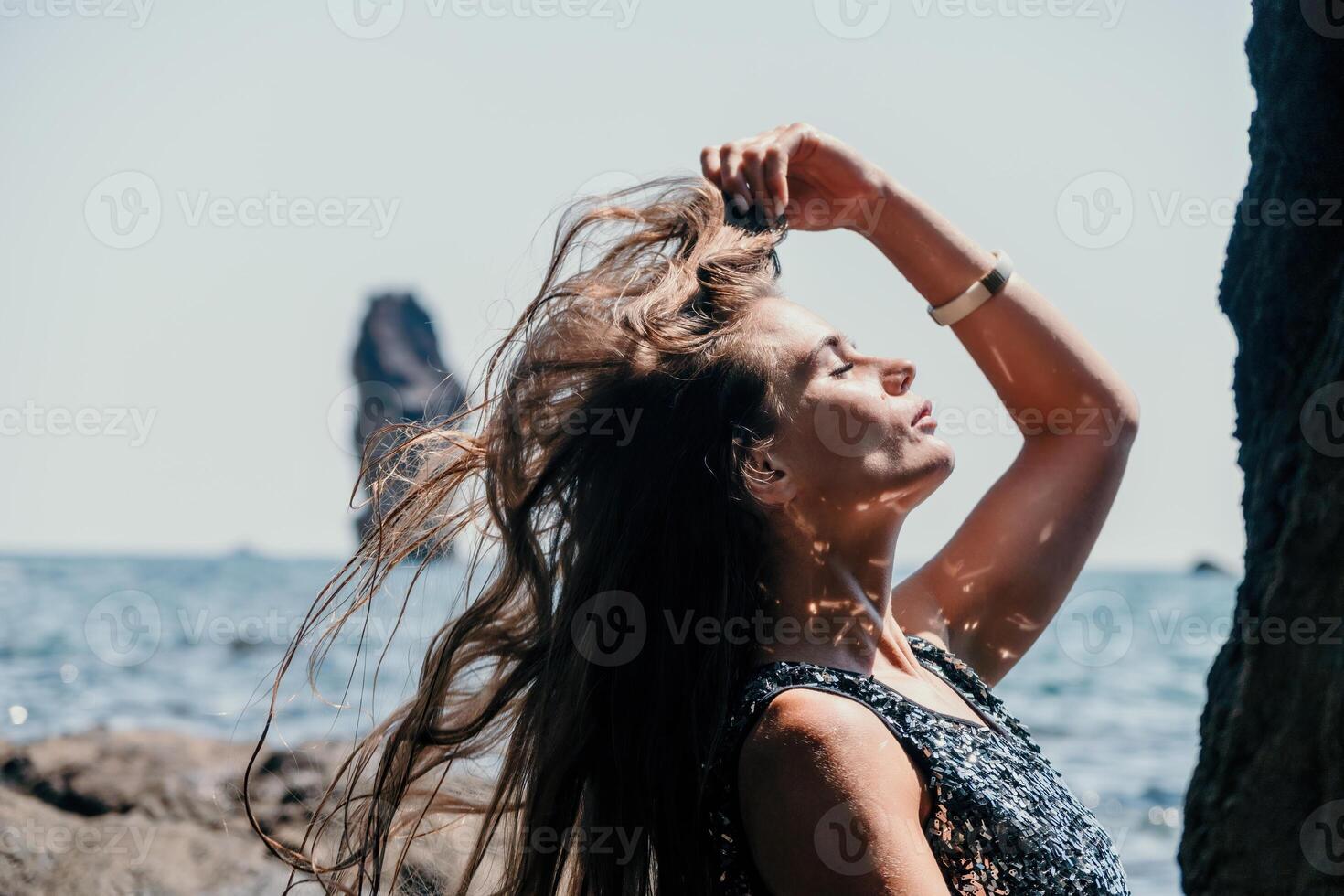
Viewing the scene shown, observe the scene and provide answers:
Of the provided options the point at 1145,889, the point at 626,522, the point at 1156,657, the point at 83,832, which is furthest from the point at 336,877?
the point at 1156,657

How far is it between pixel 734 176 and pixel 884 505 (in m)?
0.76

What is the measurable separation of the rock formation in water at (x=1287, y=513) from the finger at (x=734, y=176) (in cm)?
97

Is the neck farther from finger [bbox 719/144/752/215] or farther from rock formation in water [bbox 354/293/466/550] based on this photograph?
rock formation in water [bbox 354/293/466/550]

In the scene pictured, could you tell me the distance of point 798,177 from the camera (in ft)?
8.46

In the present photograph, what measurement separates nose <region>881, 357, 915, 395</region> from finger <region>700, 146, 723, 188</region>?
55 cm

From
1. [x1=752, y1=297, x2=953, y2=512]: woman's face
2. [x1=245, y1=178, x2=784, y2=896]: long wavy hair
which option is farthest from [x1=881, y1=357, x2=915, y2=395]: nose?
[x1=245, y1=178, x2=784, y2=896]: long wavy hair

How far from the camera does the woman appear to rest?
1.84 metres

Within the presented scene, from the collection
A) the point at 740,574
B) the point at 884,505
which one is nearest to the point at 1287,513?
the point at 884,505

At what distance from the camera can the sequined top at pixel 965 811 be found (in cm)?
182

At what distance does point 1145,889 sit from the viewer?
6.47m

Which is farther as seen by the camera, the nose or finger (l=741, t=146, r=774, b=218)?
finger (l=741, t=146, r=774, b=218)

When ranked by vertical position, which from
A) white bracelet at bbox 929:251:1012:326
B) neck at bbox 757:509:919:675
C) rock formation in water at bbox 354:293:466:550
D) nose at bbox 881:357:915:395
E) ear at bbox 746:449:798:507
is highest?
white bracelet at bbox 929:251:1012:326

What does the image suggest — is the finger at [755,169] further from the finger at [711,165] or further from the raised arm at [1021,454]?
the raised arm at [1021,454]

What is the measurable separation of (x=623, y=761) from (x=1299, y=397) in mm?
1371
